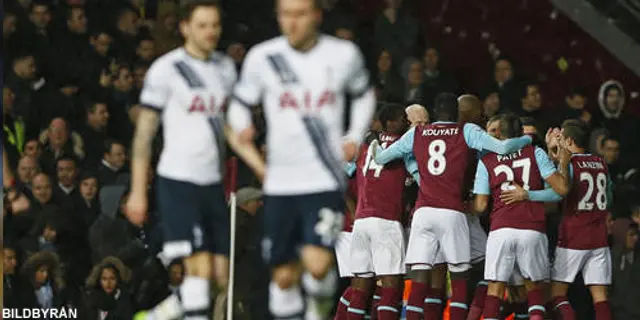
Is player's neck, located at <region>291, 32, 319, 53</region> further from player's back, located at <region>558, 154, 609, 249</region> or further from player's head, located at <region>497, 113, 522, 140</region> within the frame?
player's back, located at <region>558, 154, 609, 249</region>

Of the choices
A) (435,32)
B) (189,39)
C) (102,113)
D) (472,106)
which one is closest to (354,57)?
(189,39)

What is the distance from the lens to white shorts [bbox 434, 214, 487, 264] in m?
16.7

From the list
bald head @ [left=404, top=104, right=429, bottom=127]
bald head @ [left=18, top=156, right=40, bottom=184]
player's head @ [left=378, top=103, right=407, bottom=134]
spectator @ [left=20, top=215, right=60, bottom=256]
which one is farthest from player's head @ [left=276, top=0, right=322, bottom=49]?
bald head @ [left=18, top=156, right=40, bottom=184]

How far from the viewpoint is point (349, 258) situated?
17016 mm

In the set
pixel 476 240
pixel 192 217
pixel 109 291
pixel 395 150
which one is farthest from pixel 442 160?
pixel 192 217

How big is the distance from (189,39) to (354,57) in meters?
0.98

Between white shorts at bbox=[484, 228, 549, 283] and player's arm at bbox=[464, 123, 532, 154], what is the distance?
27.0 inches

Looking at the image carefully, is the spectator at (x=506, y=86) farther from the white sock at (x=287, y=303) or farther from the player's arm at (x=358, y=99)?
the white sock at (x=287, y=303)

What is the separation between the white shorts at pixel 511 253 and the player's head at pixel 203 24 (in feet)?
13.1

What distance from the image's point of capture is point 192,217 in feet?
42.3

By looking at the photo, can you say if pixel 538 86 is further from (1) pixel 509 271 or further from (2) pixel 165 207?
(2) pixel 165 207

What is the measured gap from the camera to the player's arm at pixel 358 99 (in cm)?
1269

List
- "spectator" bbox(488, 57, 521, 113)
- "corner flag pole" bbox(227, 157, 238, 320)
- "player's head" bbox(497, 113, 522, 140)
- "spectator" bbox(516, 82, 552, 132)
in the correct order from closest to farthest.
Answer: "corner flag pole" bbox(227, 157, 238, 320), "player's head" bbox(497, 113, 522, 140), "spectator" bbox(516, 82, 552, 132), "spectator" bbox(488, 57, 521, 113)

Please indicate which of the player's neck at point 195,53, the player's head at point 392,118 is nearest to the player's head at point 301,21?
the player's neck at point 195,53
